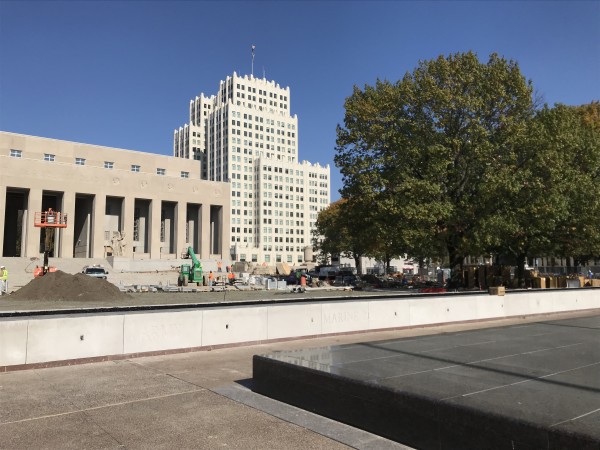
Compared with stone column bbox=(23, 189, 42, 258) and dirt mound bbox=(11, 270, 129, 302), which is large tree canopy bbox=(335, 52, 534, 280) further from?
stone column bbox=(23, 189, 42, 258)

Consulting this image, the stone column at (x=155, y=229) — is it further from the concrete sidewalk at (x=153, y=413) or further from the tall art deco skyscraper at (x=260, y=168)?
the tall art deco skyscraper at (x=260, y=168)

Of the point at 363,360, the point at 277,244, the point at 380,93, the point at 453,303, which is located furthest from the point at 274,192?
the point at 363,360

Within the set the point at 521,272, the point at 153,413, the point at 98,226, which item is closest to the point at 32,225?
the point at 98,226

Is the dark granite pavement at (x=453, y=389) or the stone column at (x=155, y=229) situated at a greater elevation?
the stone column at (x=155, y=229)

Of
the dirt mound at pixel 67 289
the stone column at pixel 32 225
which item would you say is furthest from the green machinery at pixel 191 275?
the stone column at pixel 32 225

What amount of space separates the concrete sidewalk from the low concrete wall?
523 millimetres

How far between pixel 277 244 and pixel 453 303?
151 metres

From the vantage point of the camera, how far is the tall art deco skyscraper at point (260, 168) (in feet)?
542

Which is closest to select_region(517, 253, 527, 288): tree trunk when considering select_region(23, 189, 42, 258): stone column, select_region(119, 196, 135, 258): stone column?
select_region(119, 196, 135, 258): stone column

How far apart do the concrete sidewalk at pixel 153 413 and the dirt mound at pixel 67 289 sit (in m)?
20.2

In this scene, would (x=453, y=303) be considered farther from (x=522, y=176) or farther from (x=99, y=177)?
(x=99, y=177)

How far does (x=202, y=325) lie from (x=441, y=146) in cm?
2341

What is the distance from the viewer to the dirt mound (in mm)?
27828

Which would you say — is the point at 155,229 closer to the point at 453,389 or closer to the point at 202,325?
the point at 202,325
